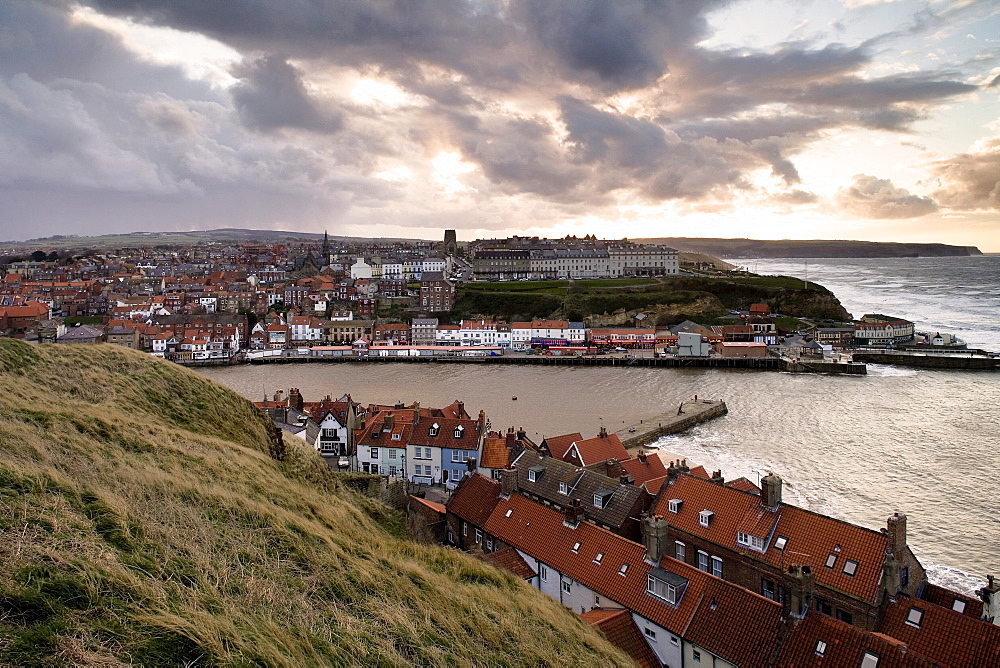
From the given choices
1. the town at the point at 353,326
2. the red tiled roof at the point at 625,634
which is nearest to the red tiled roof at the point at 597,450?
the red tiled roof at the point at 625,634

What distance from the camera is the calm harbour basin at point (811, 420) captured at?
21672mm

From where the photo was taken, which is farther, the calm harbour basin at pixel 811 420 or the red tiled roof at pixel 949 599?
the calm harbour basin at pixel 811 420

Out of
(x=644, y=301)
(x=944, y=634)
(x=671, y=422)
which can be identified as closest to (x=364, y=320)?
(x=644, y=301)

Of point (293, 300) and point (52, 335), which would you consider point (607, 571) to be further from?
point (293, 300)

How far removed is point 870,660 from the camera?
9.70 metres

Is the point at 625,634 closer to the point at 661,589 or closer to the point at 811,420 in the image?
the point at 661,589

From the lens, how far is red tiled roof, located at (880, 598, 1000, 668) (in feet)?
33.7

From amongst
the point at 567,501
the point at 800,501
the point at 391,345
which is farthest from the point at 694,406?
the point at 391,345

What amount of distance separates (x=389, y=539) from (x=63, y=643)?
6595 millimetres

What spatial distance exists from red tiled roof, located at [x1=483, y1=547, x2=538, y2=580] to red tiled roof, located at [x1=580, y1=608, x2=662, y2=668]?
2344 mm

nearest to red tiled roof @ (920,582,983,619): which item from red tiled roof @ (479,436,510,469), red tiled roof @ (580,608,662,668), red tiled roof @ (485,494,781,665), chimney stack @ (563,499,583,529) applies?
red tiled roof @ (485,494,781,665)

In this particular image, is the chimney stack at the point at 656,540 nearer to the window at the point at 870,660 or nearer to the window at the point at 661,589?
the window at the point at 661,589

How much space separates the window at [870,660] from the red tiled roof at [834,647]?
1.5 inches

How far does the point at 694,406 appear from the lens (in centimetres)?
3912
